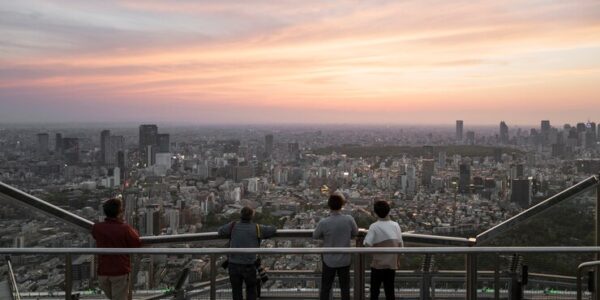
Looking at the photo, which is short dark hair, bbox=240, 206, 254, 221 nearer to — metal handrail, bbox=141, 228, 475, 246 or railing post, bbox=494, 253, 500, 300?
metal handrail, bbox=141, 228, 475, 246

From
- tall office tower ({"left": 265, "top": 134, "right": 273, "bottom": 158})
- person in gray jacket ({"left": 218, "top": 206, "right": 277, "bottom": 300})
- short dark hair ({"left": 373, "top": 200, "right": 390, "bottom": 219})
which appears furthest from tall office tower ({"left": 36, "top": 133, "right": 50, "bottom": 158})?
short dark hair ({"left": 373, "top": 200, "right": 390, "bottom": 219})

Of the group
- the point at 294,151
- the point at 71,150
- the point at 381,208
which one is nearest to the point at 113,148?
the point at 71,150

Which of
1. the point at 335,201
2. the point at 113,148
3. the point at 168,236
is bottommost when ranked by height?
the point at 168,236

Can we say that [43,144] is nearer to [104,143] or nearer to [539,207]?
[104,143]

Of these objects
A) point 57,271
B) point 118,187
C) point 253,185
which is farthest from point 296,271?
point 253,185

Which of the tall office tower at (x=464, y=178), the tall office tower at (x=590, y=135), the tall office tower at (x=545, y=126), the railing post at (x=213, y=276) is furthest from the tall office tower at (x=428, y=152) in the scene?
the railing post at (x=213, y=276)
